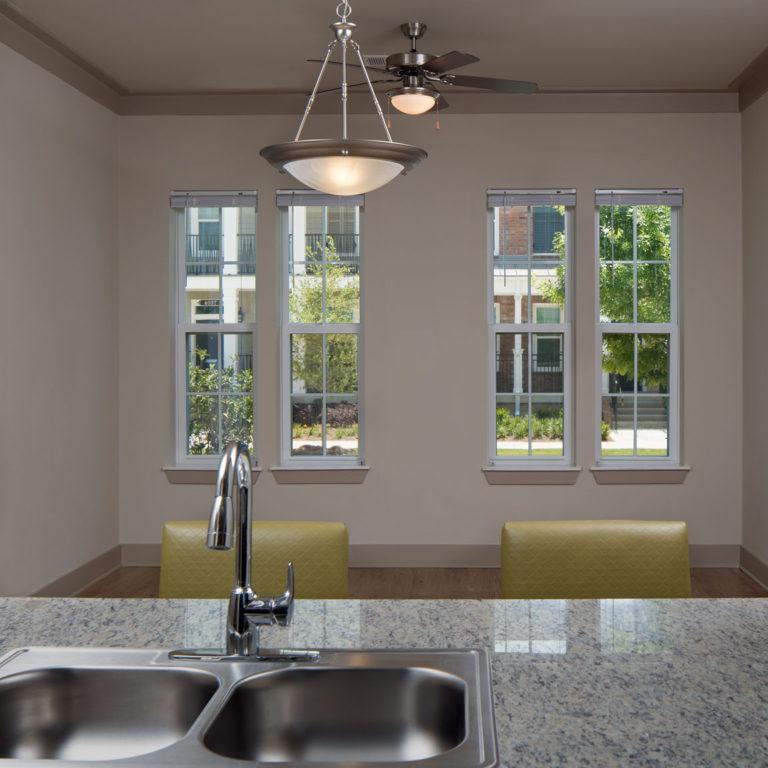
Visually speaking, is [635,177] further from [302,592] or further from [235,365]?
[302,592]

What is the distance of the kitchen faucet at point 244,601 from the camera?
128 centimetres

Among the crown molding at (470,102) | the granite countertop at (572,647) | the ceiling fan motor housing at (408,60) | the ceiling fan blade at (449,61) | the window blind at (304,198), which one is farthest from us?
the window blind at (304,198)

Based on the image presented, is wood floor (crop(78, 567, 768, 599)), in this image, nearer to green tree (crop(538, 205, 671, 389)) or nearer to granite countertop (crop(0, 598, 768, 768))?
green tree (crop(538, 205, 671, 389))

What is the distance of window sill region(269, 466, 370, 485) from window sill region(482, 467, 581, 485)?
83 cm

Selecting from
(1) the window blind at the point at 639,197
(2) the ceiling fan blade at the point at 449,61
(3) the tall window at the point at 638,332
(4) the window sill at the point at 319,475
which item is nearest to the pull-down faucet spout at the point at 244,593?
(2) the ceiling fan blade at the point at 449,61

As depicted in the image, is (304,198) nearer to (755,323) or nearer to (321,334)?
(321,334)

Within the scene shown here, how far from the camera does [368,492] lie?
531cm

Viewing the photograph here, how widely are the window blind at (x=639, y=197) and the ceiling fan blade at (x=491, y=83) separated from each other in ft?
5.32

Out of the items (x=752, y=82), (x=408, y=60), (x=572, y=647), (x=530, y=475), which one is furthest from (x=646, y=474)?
(x=572, y=647)

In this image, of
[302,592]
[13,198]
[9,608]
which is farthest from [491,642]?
[13,198]

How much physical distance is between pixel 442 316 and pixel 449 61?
2.06m

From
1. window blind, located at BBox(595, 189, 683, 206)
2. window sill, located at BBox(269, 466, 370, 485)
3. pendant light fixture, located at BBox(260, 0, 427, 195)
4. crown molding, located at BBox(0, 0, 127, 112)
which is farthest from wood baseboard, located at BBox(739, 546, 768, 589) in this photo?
crown molding, located at BBox(0, 0, 127, 112)

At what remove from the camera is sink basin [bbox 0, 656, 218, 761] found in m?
1.32

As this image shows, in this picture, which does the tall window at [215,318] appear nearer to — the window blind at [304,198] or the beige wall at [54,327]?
the window blind at [304,198]
